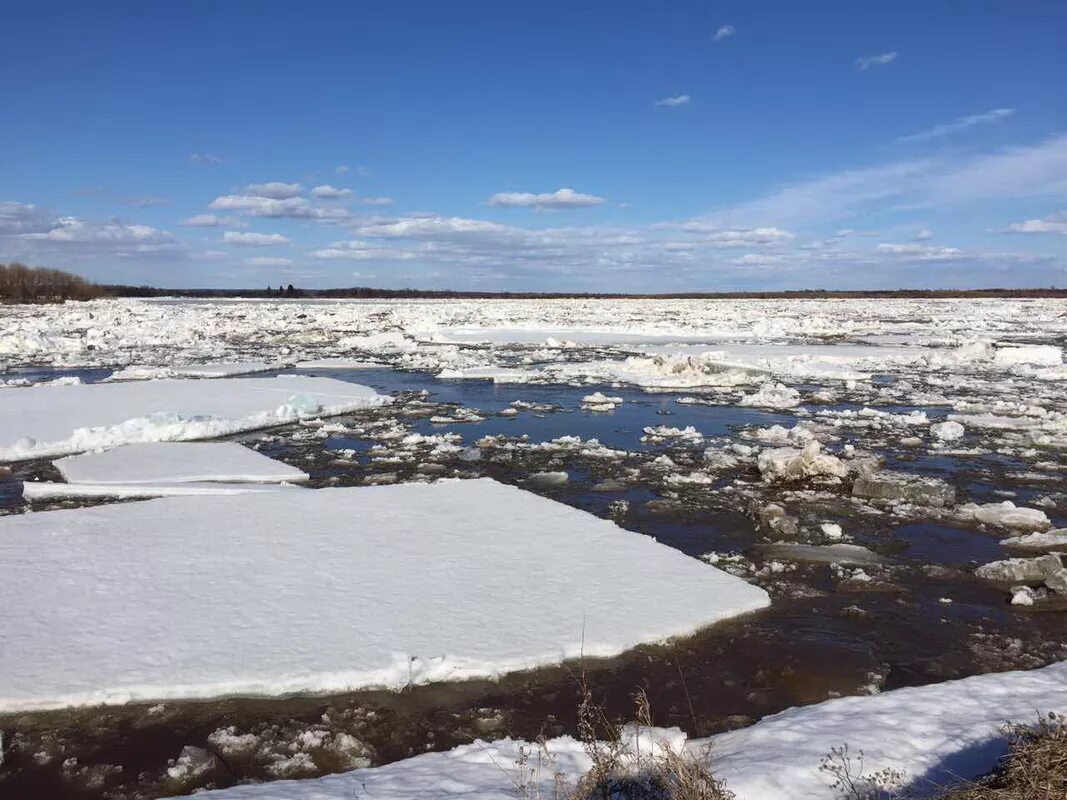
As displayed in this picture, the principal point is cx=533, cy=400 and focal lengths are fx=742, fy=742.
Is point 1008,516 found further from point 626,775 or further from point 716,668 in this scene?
point 626,775

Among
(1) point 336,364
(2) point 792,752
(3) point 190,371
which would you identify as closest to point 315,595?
(2) point 792,752

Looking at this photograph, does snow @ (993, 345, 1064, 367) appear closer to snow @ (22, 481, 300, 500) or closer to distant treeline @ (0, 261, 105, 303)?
snow @ (22, 481, 300, 500)

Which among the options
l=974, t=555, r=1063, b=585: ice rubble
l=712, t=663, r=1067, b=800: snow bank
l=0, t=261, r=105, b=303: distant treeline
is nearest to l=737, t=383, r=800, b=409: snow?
l=974, t=555, r=1063, b=585: ice rubble

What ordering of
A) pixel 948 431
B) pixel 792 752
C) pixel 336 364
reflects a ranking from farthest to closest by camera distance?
pixel 336 364, pixel 948 431, pixel 792 752

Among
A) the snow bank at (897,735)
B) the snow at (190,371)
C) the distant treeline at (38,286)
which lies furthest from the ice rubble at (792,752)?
the distant treeline at (38,286)

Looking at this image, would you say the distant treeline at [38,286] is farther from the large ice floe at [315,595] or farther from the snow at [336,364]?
the large ice floe at [315,595]

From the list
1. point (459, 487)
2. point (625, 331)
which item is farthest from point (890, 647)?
point (625, 331)
